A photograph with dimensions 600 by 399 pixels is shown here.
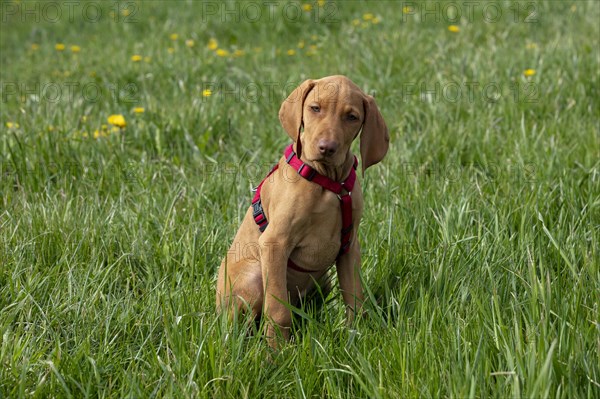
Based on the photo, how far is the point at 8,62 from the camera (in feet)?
25.0

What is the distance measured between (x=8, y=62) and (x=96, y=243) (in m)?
4.95

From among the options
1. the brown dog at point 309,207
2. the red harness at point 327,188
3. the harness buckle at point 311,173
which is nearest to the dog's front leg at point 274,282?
the brown dog at point 309,207

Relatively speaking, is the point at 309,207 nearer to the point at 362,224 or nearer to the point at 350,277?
the point at 350,277

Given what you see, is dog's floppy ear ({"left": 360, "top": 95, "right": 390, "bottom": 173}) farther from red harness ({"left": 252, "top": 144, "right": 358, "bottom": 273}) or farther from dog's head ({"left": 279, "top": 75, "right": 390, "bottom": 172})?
red harness ({"left": 252, "top": 144, "right": 358, "bottom": 273})

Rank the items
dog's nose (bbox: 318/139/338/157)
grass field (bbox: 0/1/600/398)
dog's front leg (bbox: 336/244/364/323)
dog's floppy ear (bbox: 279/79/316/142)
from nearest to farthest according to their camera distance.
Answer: grass field (bbox: 0/1/600/398) < dog's nose (bbox: 318/139/338/157) < dog's floppy ear (bbox: 279/79/316/142) < dog's front leg (bbox: 336/244/364/323)

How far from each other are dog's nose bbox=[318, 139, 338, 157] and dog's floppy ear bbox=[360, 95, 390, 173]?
220mm

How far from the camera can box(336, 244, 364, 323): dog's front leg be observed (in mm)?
2836

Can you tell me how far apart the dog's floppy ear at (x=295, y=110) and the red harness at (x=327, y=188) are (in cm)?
10

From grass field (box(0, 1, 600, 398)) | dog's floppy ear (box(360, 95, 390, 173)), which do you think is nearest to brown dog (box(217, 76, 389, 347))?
dog's floppy ear (box(360, 95, 390, 173))

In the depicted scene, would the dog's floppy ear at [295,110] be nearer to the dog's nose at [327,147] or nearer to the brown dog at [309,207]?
the brown dog at [309,207]

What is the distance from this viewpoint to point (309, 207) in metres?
2.69

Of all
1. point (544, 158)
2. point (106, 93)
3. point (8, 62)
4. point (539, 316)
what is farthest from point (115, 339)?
point (8, 62)

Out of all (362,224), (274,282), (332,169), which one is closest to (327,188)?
(332,169)

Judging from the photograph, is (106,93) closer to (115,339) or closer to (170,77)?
(170,77)
